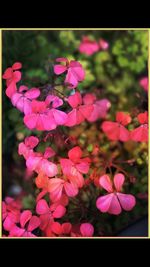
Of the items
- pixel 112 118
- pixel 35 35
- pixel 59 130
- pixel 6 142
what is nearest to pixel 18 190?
pixel 6 142

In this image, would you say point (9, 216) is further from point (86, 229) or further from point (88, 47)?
point (88, 47)

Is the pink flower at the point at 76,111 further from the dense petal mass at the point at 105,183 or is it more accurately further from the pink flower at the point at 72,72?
the dense petal mass at the point at 105,183

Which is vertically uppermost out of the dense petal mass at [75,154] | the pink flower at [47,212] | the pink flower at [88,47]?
the pink flower at [88,47]

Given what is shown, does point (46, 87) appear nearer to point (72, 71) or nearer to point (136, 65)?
point (72, 71)

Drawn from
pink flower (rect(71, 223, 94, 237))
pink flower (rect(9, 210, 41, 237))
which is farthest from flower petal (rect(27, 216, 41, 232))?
pink flower (rect(71, 223, 94, 237))

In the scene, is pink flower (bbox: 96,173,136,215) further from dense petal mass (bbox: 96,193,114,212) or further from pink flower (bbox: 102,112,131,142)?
pink flower (bbox: 102,112,131,142)

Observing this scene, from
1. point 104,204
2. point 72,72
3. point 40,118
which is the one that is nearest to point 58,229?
point 104,204

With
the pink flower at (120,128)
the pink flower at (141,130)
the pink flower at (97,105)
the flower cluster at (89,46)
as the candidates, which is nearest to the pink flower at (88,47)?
the flower cluster at (89,46)
